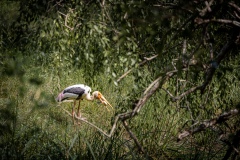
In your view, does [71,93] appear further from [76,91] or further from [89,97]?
[89,97]

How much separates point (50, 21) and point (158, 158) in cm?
144

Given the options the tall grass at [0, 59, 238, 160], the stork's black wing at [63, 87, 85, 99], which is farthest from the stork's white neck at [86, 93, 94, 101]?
the stork's black wing at [63, 87, 85, 99]

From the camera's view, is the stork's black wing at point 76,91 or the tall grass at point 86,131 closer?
the tall grass at point 86,131

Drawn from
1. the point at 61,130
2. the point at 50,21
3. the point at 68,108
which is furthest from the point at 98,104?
the point at 50,21

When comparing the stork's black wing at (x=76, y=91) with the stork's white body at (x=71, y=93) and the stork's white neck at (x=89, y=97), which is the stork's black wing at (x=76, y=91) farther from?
the stork's white neck at (x=89, y=97)

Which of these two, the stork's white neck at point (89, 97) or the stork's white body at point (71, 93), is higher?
the stork's white body at point (71, 93)

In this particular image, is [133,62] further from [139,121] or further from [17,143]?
[139,121]

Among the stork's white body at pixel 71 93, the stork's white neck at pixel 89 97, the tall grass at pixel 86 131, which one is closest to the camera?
the tall grass at pixel 86 131

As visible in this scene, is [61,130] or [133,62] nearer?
[133,62]

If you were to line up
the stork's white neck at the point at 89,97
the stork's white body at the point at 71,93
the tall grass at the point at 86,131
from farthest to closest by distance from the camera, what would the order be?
the stork's white neck at the point at 89,97 → the stork's white body at the point at 71,93 → the tall grass at the point at 86,131

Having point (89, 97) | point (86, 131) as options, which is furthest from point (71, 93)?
point (86, 131)

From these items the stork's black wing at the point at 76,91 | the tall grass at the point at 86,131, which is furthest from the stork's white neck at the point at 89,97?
the stork's black wing at the point at 76,91

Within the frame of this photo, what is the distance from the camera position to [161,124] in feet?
12.7

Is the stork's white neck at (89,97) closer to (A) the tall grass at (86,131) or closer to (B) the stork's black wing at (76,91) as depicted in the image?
(A) the tall grass at (86,131)
